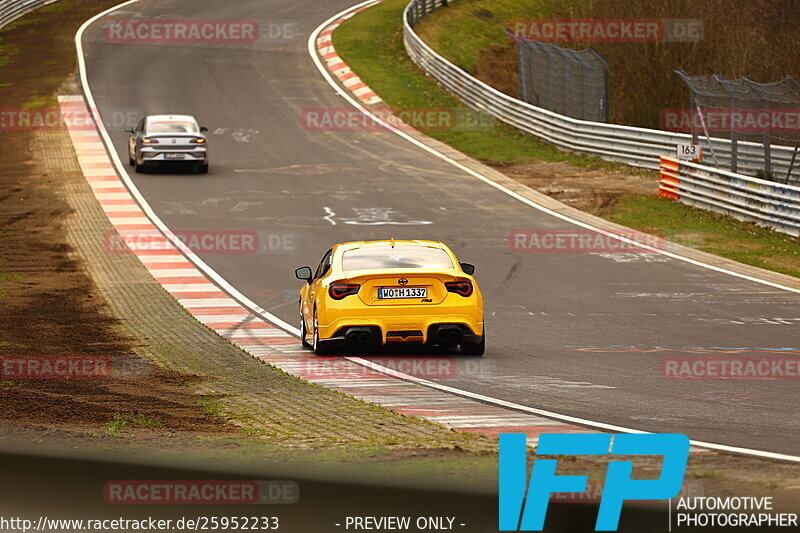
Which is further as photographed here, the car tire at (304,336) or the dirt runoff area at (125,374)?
the car tire at (304,336)

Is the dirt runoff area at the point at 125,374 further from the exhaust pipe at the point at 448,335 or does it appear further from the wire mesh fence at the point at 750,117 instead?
the wire mesh fence at the point at 750,117

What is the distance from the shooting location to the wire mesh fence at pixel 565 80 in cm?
3725

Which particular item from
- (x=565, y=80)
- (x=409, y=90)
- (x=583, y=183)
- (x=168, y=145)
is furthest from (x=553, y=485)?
(x=409, y=90)

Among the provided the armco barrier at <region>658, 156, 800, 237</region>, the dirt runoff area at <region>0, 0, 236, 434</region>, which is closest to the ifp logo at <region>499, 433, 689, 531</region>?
the dirt runoff area at <region>0, 0, 236, 434</region>

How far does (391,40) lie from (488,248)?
28.1 metres

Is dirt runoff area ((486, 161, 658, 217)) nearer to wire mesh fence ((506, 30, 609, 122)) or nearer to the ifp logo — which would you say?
wire mesh fence ((506, 30, 609, 122))

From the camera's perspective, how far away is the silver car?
107 ft

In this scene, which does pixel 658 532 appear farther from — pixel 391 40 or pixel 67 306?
pixel 391 40

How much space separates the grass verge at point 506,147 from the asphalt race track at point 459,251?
1.71m

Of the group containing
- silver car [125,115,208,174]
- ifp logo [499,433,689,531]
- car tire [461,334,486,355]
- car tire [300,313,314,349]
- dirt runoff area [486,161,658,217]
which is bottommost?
dirt runoff area [486,161,658,217]

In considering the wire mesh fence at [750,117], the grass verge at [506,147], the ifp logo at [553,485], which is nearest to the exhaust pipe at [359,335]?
the ifp logo at [553,485]

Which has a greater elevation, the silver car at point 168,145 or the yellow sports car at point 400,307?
the yellow sports car at point 400,307

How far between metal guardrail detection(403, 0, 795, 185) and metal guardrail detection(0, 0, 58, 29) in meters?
19.4

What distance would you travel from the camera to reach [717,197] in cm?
2745
